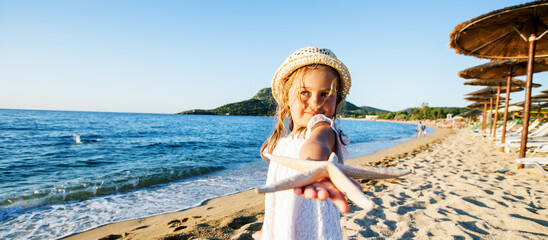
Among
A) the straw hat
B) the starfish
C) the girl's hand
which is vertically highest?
the straw hat

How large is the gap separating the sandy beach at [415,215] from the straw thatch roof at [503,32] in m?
3.29

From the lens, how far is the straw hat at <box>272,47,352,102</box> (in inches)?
52.4

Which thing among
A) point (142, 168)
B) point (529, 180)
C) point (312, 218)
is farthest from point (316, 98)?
point (142, 168)

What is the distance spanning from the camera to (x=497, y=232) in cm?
292

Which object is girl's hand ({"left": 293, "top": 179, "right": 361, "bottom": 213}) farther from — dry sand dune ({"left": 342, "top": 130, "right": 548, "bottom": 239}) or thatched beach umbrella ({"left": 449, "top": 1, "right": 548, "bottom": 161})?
thatched beach umbrella ({"left": 449, "top": 1, "right": 548, "bottom": 161})

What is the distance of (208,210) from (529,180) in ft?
22.9

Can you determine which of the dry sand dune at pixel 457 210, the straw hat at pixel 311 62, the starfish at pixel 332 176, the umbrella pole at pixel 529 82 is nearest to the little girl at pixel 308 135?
the straw hat at pixel 311 62

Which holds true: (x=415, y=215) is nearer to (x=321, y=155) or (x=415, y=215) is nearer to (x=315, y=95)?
(x=315, y=95)

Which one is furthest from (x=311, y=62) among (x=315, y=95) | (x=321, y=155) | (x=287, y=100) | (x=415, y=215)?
(x=415, y=215)

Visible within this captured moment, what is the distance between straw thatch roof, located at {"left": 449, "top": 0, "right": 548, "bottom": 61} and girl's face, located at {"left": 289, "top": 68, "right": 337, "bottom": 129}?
569 cm

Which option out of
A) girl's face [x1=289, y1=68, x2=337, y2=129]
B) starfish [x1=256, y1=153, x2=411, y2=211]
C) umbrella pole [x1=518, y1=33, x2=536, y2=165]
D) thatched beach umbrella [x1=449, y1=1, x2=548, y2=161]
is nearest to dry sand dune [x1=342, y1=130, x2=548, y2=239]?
umbrella pole [x1=518, y1=33, x2=536, y2=165]

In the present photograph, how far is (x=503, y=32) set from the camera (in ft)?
19.6

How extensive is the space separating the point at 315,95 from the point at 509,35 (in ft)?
25.6

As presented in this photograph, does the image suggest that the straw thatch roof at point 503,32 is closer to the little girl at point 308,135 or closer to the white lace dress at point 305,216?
the little girl at point 308,135
